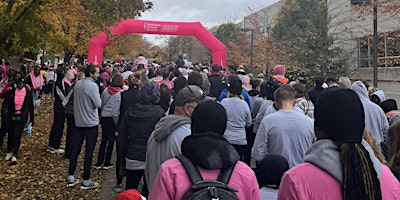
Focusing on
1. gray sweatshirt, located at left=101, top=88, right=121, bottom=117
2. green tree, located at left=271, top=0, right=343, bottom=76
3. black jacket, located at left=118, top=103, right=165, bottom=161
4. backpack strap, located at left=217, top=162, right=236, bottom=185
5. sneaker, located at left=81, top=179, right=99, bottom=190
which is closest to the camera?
backpack strap, located at left=217, top=162, right=236, bottom=185

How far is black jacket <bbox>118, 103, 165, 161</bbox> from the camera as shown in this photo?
14.6 feet

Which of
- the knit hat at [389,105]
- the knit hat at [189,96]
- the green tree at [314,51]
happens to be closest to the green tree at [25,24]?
the knit hat at [189,96]

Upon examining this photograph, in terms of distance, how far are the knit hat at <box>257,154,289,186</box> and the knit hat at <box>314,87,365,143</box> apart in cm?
78

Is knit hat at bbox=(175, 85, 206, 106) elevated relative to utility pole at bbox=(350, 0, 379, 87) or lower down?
lower down

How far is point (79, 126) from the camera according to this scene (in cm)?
621

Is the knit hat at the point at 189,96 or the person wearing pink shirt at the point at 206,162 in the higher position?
the knit hat at the point at 189,96

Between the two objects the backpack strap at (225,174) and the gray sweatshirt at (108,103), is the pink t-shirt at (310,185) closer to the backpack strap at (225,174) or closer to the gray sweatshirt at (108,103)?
the backpack strap at (225,174)

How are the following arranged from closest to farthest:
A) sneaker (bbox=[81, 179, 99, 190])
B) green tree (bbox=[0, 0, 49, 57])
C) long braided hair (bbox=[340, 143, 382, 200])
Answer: long braided hair (bbox=[340, 143, 382, 200])
sneaker (bbox=[81, 179, 99, 190])
green tree (bbox=[0, 0, 49, 57])

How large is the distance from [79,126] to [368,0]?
38.6ft

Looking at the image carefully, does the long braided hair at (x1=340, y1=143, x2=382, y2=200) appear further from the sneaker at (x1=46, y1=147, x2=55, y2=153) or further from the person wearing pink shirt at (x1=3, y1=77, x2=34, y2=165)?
the sneaker at (x1=46, y1=147, x2=55, y2=153)

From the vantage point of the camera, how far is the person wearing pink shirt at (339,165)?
1.76 meters

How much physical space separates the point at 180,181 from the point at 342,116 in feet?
2.85

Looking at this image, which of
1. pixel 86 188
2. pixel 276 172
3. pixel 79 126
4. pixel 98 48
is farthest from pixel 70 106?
pixel 98 48

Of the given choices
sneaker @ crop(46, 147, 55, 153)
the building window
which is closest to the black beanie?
sneaker @ crop(46, 147, 55, 153)
